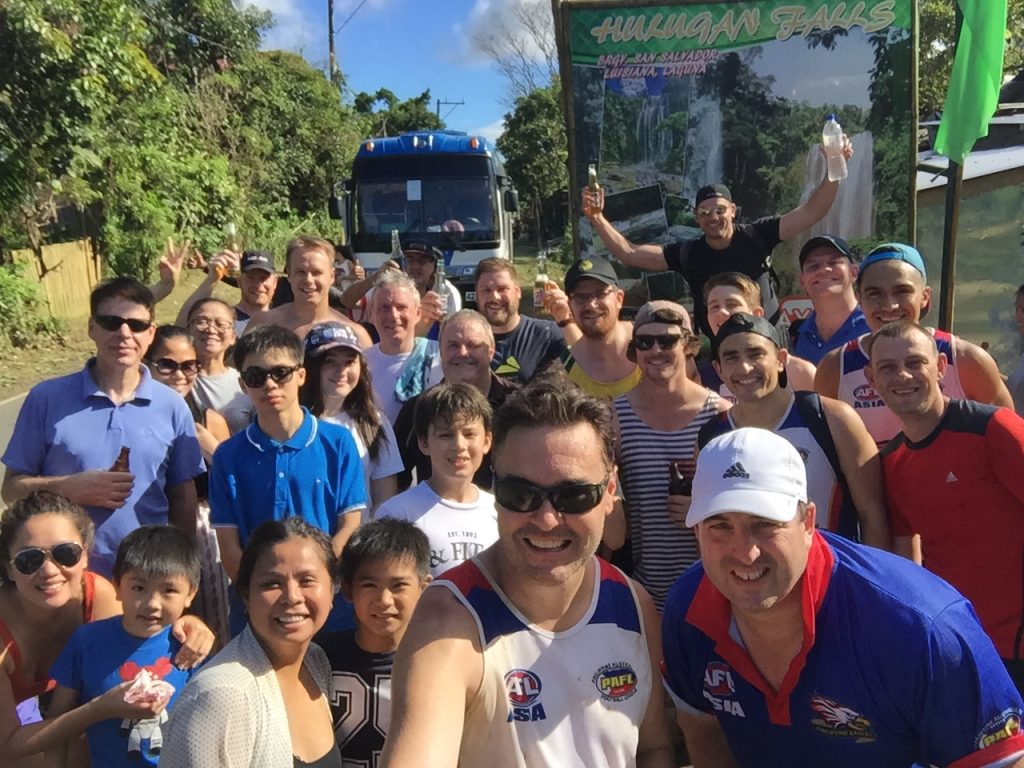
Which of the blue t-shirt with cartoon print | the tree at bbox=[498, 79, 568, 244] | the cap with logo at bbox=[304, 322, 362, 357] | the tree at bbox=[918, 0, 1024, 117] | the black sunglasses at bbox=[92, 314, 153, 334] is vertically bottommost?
the blue t-shirt with cartoon print

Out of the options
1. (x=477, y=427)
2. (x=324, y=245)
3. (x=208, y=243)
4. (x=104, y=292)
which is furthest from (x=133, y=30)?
(x=477, y=427)

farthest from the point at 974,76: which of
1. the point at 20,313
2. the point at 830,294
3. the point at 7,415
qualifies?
the point at 20,313

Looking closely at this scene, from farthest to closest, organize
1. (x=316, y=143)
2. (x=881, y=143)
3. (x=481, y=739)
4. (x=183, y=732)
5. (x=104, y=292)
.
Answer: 1. (x=316, y=143)
2. (x=881, y=143)
3. (x=104, y=292)
4. (x=183, y=732)
5. (x=481, y=739)

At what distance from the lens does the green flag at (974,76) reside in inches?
211

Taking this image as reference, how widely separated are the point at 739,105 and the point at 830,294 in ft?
11.9

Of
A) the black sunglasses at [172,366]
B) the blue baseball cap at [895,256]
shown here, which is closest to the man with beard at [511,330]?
the black sunglasses at [172,366]

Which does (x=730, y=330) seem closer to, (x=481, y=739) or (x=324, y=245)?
(x=481, y=739)

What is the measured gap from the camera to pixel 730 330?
3.35 m

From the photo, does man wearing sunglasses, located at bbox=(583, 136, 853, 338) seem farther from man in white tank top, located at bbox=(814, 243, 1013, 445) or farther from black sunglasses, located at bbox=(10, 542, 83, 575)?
black sunglasses, located at bbox=(10, 542, 83, 575)

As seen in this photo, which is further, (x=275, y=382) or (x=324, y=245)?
(x=324, y=245)

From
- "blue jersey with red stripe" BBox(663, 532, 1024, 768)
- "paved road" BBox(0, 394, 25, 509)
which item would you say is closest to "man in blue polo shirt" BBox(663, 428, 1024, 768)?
"blue jersey with red stripe" BBox(663, 532, 1024, 768)

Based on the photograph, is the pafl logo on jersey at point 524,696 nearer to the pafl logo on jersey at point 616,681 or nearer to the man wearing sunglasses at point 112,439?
the pafl logo on jersey at point 616,681

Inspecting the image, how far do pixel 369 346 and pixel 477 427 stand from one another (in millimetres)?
1580

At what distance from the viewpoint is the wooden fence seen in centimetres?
1738
